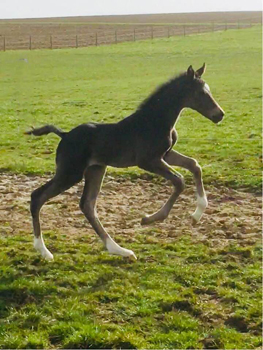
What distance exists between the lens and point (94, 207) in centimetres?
679

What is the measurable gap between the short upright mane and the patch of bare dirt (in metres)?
1.73

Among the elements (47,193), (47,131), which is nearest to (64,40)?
(47,131)

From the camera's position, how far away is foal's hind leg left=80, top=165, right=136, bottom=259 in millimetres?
6559

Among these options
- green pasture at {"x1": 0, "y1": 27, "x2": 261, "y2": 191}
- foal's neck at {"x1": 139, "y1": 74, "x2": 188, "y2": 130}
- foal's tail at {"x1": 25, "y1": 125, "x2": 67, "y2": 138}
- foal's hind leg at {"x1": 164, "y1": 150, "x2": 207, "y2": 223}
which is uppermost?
foal's neck at {"x1": 139, "y1": 74, "x2": 188, "y2": 130}

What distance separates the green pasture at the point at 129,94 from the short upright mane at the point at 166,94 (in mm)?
3496

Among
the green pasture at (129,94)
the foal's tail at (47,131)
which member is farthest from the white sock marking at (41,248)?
the green pasture at (129,94)

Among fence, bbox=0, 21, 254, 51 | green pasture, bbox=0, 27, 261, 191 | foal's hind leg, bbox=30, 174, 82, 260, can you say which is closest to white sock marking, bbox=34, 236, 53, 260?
foal's hind leg, bbox=30, 174, 82, 260

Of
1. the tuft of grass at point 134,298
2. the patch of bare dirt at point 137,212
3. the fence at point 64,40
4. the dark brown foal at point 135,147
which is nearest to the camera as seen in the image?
the tuft of grass at point 134,298

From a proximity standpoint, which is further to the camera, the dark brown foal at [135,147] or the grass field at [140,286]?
the dark brown foal at [135,147]

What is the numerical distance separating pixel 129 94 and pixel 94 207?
57.7ft

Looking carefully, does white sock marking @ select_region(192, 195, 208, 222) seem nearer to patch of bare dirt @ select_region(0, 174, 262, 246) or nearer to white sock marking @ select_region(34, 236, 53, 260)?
patch of bare dirt @ select_region(0, 174, 262, 246)

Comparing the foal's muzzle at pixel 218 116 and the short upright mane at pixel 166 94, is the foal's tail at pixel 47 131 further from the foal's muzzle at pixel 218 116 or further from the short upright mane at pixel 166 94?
the foal's muzzle at pixel 218 116

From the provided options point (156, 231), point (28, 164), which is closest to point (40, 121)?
point (28, 164)

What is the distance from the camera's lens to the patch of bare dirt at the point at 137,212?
7.59 meters
